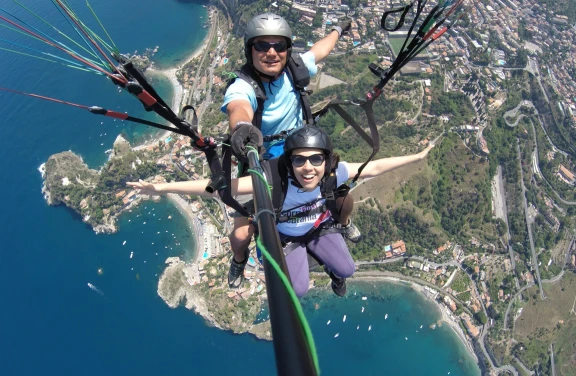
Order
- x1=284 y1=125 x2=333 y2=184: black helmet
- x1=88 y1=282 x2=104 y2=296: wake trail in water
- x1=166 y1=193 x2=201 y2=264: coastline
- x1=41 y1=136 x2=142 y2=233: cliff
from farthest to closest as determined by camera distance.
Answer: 1. x1=41 y1=136 x2=142 y2=233: cliff
2. x1=88 y1=282 x2=104 y2=296: wake trail in water
3. x1=166 y1=193 x2=201 y2=264: coastline
4. x1=284 y1=125 x2=333 y2=184: black helmet

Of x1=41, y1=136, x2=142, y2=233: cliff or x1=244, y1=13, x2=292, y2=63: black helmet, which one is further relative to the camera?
x1=41, y1=136, x2=142, y2=233: cliff

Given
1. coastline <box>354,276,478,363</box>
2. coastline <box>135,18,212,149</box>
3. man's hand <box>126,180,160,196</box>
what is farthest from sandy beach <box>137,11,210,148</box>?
man's hand <box>126,180,160,196</box>

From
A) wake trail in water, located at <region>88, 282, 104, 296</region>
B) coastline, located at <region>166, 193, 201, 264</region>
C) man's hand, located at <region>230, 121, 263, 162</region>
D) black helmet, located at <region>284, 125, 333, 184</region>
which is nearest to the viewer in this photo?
man's hand, located at <region>230, 121, 263, 162</region>

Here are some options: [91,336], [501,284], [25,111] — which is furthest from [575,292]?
[25,111]

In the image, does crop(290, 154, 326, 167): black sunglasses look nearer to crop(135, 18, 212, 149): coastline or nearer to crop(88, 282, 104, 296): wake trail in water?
crop(88, 282, 104, 296): wake trail in water

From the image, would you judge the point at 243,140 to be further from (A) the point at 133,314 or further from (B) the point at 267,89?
(A) the point at 133,314

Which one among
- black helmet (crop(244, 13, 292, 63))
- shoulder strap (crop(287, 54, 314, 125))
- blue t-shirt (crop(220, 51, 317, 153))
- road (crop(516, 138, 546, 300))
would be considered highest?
black helmet (crop(244, 13, 292, 63))

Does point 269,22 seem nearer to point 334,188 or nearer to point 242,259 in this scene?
point 334,188

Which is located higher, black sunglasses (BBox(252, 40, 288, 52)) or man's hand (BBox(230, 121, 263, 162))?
black sunglasses (BBox(252, 40, 288, 52))
